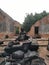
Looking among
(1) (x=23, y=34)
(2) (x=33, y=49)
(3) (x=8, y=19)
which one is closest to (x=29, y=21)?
(3) (x=8, y=19)

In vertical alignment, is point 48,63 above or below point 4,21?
below

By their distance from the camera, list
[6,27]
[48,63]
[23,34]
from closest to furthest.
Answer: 1. [48,63]
2. [23,34]
3. [6,27]

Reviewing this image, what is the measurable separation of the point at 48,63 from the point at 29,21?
3425 cm

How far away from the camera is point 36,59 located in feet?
29.6

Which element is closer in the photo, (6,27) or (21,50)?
(21,50)

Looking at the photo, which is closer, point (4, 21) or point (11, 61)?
point (11, 61)

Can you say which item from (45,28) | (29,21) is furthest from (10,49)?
(29,21)

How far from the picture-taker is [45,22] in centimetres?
3447

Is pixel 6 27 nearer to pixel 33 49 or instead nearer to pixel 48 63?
pixel 33 49

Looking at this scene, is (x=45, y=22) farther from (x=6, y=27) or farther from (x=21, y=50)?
(x=21, y=50)

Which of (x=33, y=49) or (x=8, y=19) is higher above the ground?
(x=8, y=19)

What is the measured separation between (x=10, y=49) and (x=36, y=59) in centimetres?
314

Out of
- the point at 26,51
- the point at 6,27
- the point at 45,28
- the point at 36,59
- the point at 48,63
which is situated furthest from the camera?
the point at 6,27

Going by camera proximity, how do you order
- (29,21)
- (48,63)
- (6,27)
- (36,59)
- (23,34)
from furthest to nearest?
(29,21) → (6,27) → (23,34) → (48,63) → (36,59)
